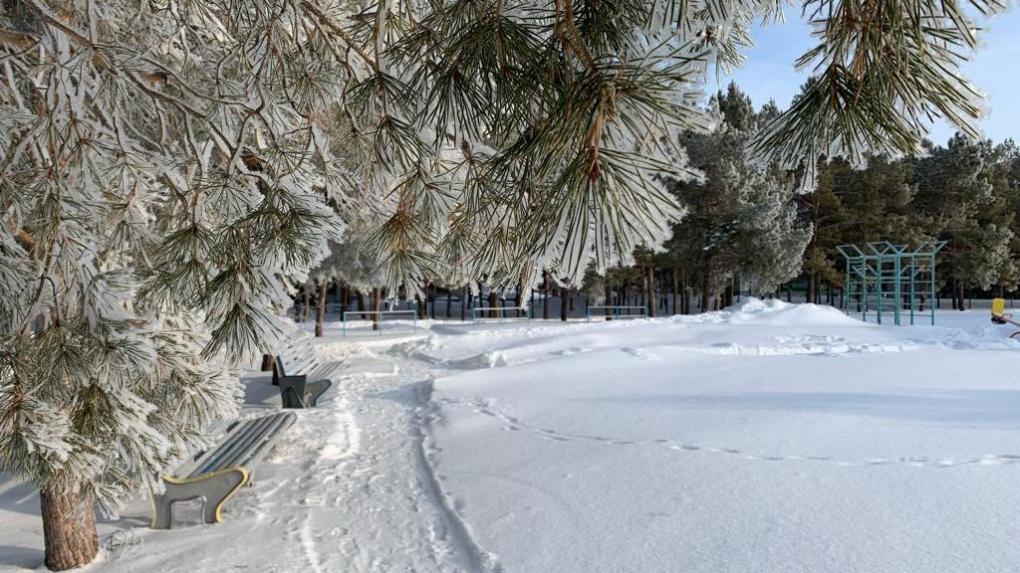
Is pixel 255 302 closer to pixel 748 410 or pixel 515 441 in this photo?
pixel 515 441

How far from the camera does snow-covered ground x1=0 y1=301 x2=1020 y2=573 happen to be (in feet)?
12.1

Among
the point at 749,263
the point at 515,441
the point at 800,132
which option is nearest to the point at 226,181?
the point at 800,132

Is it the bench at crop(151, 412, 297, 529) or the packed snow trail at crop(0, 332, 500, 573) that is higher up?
the bench at crop(151, 412, 297, 529)

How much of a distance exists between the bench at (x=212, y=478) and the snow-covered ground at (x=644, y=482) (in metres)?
0.19

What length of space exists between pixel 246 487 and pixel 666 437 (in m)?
3.66

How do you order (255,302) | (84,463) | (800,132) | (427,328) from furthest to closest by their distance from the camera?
1. (427,328)
2. (84,463)
3. (255,302)
4. (800,132)

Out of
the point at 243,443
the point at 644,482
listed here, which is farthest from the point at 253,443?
the point at 644,482

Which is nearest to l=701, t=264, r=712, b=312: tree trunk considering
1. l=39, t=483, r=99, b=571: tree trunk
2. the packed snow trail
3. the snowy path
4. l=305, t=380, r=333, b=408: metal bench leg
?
l=305, t=380, r=333, b=408: metal bench leg

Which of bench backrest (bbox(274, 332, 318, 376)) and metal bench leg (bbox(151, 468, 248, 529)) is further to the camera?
bench backrest (bbox(274, 332, 318, 376))

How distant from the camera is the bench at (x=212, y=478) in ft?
15.9

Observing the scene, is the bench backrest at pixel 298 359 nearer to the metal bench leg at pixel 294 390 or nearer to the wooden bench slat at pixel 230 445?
the metal bench leg at pixel 294 390

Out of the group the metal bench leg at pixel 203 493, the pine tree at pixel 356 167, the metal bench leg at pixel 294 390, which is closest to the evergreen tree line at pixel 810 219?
the metal bench leg at pixel 294 390

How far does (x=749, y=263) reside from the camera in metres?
26.4

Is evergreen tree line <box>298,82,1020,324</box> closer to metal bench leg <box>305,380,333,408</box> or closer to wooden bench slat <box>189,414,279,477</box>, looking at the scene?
metal bench leg <box>305,380,333,408</box>
